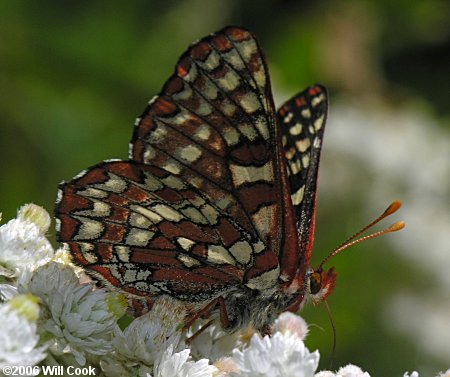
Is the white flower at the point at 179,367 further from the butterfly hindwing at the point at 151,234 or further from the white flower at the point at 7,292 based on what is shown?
the white flower at the point at 7,292

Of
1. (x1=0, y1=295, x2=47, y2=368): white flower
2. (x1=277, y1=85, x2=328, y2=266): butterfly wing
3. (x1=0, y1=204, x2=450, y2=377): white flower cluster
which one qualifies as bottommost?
(x1=0, y1=204, x2=450, y2=377): white flower cluster

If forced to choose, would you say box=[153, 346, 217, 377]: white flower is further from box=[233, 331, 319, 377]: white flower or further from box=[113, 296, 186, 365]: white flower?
box=[233, 331, 319, 377]: white flower

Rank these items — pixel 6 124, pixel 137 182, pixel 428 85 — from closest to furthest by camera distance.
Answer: pixel 137 182 → pixel 6 124 → pixel 428 85

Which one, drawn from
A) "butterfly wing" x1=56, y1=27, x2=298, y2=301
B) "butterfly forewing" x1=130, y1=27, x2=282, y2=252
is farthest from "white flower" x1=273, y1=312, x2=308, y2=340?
"butterfly forewing" x1=130, y1=27, x2=282, y2=252

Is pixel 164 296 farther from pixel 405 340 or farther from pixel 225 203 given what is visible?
pixel 405 340

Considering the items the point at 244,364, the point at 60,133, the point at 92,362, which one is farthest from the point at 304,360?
the point at 60,133

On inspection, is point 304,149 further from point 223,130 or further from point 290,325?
point 290,325

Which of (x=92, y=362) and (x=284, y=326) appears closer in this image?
(x=92, y=362)

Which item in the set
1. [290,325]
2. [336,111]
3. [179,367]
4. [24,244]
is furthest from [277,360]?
[336,111]
